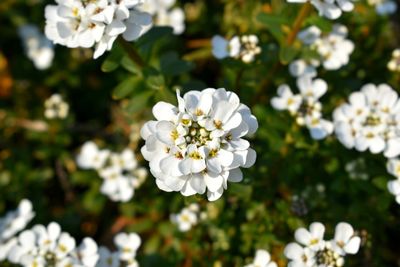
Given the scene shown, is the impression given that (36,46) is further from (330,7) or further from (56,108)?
(330,7)

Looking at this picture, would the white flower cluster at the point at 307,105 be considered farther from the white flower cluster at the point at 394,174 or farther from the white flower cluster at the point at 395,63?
the white flower cluster at the point at 395,63

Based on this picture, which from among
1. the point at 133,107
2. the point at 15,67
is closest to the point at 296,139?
the point at 133,107

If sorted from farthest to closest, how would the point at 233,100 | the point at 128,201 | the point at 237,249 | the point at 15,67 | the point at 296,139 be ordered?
the point at 15,67
the point at 128,201
the point at 237,249
the point at 296,139
the point at 233,100

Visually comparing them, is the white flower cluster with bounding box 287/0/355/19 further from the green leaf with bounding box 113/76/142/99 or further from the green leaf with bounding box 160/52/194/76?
the green leaf with bounding box 113/76/142/99

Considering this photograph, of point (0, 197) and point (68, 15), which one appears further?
point (0, 197)

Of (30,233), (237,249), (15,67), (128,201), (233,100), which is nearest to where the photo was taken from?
(233,100)

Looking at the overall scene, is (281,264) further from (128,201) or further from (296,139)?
(128,201)

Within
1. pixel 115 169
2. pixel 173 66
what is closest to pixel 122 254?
pixel 115 169
